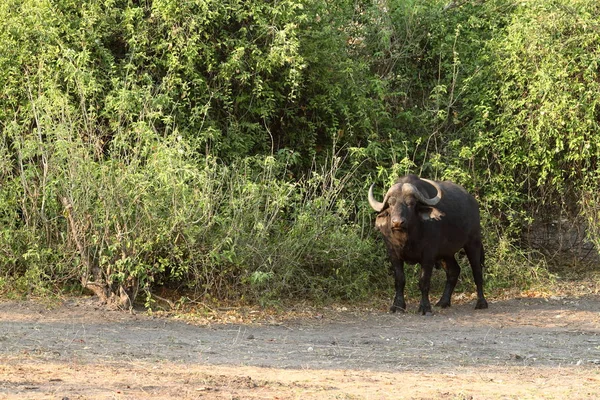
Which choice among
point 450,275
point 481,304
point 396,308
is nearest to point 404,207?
point 396,308

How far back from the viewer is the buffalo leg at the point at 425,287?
36.3ft

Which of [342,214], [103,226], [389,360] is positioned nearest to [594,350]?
[389,360]

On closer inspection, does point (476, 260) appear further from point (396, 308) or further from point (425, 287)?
point (396, 308)

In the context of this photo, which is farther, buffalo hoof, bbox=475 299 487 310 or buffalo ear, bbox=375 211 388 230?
buffalo hoof, bbox=475 299 487 310

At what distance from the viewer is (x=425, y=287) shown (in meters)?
11.1

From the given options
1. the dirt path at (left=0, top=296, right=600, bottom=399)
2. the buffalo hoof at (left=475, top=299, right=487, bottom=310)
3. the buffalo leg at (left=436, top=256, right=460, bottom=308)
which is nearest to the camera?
the dirt path at (left=0, top=296, right=600, bottom=399)

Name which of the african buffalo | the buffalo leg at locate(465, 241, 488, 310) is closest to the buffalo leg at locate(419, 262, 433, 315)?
the african buffalo

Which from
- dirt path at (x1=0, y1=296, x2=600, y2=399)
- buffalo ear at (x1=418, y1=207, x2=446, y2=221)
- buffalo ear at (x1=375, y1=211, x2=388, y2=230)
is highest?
buffalo ear at (x1=418, y1=207, x2=446, y2=221)

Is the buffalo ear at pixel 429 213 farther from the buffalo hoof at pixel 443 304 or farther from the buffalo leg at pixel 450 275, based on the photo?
the buffalo hoof at pixel 443 304

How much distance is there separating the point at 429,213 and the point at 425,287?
88 centimetres

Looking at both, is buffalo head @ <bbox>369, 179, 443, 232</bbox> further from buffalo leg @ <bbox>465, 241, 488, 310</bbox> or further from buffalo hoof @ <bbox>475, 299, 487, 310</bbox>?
buffalo hoof @ <bbox>475, 299, 487, 310</bbox>

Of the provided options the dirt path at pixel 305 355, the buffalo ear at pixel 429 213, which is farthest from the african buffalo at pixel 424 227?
the dirt path at pixel 305 355

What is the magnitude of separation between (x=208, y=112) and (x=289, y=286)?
8.82 feet

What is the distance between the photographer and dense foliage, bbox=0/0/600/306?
9852 millimetres
